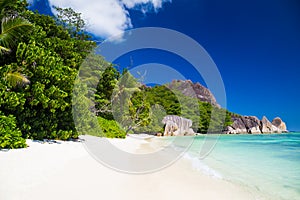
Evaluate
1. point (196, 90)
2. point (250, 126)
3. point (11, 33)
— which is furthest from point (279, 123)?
point (11, 33)

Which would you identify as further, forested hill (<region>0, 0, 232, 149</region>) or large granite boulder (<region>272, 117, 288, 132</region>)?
Result: large granite boulder (<region>272, 117, 288, 132</region>)

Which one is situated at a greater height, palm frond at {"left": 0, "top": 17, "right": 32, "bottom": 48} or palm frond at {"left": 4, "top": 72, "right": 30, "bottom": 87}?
palm frond at {"left": 0, "top": 17, "right": 32, "bottom": 48}

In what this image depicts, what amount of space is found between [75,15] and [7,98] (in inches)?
508

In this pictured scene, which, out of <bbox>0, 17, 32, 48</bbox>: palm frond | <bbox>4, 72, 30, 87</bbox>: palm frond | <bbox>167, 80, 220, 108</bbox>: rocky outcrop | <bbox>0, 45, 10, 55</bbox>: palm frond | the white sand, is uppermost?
<bbox>167, 80, 220, 108</bbox>: rocky outcrop

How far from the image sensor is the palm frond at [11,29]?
6.31 metres

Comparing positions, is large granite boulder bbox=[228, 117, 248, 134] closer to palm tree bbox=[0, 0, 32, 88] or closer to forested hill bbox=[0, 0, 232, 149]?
forested hill bbox=[0, 0, 232, 149]

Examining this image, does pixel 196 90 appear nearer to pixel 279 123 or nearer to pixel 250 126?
pixel 250 126

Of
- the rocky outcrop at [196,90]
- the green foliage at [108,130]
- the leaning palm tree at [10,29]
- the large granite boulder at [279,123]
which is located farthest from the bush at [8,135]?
the large granite boulder at [279,123]

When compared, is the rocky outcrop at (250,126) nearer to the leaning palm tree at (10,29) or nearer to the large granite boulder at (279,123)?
the large granite boulder at (279,123)

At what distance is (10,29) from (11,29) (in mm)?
28

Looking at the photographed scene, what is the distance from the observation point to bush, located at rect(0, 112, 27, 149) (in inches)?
210

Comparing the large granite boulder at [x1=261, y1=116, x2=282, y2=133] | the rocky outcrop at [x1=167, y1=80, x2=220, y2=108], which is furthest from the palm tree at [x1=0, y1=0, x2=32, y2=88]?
the large granite boulder at [x1=261, y1=116, x2=282, y2=133]

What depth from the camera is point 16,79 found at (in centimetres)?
614

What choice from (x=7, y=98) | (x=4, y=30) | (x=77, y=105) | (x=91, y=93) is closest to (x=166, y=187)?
(x=7, y=98)
